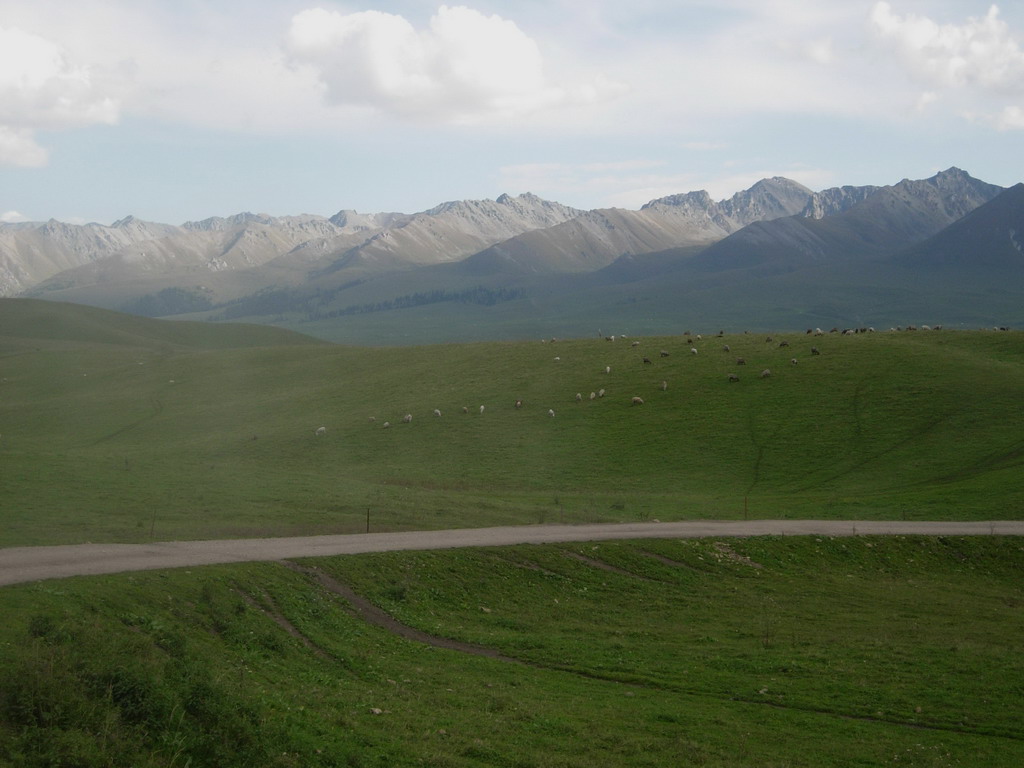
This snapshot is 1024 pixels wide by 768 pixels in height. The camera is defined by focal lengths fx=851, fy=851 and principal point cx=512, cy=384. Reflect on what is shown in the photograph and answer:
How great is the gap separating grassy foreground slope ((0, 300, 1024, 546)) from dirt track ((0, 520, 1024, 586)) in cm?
272

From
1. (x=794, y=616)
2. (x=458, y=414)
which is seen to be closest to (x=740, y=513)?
(x=794, y=616)

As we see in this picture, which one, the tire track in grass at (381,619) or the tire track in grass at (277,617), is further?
the tire track in grass at (381,619)

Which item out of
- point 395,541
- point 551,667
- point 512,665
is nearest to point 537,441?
point 395,541

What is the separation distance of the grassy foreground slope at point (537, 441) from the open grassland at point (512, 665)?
32.1ft

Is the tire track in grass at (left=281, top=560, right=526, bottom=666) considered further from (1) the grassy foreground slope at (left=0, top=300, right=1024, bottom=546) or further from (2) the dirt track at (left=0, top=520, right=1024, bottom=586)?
(1) the grassy foreground slope at (left=0, top=300, right=1024, bottom=546)

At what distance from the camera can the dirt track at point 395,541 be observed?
84.7 ft

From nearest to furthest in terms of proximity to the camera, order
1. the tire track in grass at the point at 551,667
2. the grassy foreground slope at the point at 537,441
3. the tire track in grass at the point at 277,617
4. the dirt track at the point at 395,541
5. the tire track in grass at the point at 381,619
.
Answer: the tire track in grass at the point at 551,667 → the tire track in grass at the point at 277,617 → the tire track in grass at the point at 381,619 → the dirt track at the point at 395,541 → the grassy foreground slope at the point at 537,441

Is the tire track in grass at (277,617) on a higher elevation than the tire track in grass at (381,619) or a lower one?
higher

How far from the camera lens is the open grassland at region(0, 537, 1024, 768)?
15180 millimetres

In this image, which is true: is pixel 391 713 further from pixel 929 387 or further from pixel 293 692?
pixel 929 387

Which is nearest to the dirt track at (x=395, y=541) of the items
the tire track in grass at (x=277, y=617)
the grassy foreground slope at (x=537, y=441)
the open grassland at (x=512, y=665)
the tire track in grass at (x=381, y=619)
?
the open grassland at (x=512, y=665)

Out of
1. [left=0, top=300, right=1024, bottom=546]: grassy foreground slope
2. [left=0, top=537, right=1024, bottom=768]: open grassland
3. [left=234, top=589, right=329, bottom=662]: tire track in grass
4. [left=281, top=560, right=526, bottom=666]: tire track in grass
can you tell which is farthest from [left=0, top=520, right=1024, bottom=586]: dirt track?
[left=234, top=589, right=329, bottom=662]: tire track in grass

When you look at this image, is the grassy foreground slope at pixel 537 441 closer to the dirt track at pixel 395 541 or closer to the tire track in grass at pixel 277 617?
the dirt track at pixel 395 541

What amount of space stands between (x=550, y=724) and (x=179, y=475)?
38285mm
